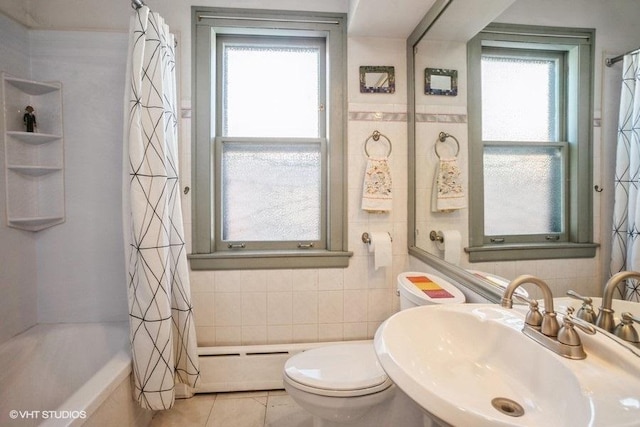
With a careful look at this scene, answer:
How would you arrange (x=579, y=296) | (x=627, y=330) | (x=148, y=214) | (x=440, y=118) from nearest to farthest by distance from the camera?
(x=627, y=330) → (x=579, y=296) → (x=148, y=214) → (x=440, y=118)

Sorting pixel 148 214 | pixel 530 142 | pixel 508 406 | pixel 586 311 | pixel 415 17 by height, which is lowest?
pixel 508 406

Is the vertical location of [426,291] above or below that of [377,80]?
below

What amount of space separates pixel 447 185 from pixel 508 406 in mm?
954

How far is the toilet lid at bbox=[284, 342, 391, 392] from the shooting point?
106cm

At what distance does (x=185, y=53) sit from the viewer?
1.57 metres

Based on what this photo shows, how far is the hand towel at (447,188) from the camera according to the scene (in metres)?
1.29

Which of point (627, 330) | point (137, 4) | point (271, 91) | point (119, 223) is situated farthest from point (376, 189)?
point (119, 223)

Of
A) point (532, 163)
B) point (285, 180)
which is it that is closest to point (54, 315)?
point (285, 180)

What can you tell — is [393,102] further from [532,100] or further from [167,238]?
[167,238]

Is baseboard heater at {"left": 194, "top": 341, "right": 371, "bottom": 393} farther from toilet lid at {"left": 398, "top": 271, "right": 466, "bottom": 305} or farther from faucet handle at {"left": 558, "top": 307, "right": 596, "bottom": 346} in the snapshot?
faucet handle at {"left": 558, "top": 307, "right": 596, "bottom": 346}

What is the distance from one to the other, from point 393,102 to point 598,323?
4.53 feet

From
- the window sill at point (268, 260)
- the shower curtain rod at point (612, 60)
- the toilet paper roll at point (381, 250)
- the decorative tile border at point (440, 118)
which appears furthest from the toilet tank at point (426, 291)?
the shower curtain rod at point (612, 60)

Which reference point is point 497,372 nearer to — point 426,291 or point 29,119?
point 426,291

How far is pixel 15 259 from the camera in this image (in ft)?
4.88
